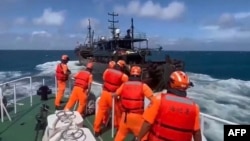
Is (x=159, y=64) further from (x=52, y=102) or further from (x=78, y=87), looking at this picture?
(x=78, y=87)

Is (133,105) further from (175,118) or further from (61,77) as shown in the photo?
(61,77)

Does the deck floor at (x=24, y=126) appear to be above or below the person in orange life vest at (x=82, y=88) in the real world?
below

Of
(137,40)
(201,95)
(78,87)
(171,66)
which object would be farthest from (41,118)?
(137,40)

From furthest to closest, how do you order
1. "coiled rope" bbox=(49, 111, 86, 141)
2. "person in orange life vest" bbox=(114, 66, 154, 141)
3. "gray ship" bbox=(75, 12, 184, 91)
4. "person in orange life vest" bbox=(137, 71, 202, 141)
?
"gray ship" bbox=(75, 12, 184, 91) < "person in orange life vest" bbox=(114, 66, 154, 141) < "coiled rope" bbox=(49, 111, 86, 141) < "person in orange life vest" bbox=(137, 71, 202, 141)

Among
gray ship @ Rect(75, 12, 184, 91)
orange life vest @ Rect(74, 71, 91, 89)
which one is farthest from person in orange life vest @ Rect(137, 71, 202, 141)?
gray ship @ Rect(75, 12, 184, 91)

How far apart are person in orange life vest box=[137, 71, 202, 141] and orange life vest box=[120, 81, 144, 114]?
1209 millimetres

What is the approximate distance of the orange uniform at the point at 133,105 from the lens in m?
4.13

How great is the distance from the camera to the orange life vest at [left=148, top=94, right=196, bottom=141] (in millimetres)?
2797

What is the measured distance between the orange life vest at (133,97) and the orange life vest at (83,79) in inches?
82.7

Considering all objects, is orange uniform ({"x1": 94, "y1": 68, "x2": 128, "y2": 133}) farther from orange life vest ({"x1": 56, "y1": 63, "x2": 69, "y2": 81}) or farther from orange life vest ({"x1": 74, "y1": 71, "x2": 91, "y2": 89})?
orange life vest ({"x1": 56, "y1": 63, "x2": 69, "y2": 81})

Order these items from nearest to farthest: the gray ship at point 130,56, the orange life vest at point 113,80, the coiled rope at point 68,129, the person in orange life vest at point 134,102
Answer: the coiled rope at point 68,129 → the person in orange life vest at point 134,102 → the orange life vest at point 113,80 → the gray ship at point 130,56

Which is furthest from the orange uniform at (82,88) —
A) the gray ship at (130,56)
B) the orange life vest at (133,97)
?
the gray ship at (130,56)

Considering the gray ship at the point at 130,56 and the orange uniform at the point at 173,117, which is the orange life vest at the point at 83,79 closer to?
the orange uniform at the point at 173,117

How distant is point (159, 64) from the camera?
2638cm
